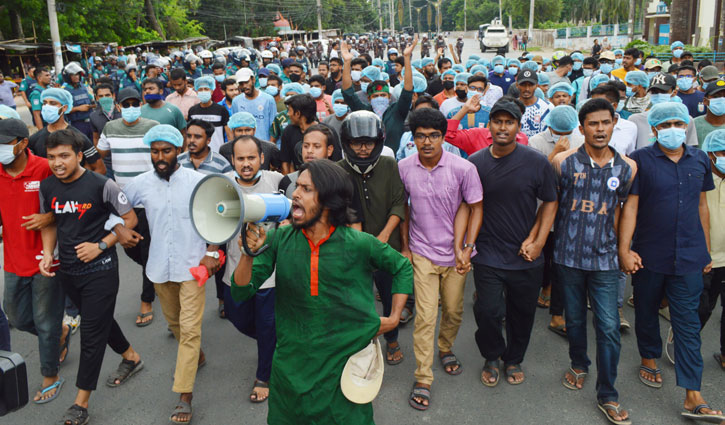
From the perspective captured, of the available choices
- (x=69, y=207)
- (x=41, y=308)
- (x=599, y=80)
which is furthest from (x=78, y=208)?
(x=599, y=80)

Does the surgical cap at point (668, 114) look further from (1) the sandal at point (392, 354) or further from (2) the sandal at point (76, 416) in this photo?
(2) the sandal at point (76, 416)

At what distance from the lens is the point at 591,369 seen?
4461mm

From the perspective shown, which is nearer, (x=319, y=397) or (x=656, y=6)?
(x=319, y=397)

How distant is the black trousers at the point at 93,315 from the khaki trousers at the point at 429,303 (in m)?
2.23

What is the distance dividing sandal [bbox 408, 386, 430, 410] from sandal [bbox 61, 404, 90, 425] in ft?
7.54

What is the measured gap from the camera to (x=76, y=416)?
3.88 meters

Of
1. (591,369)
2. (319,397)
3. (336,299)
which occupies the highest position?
(336,299)

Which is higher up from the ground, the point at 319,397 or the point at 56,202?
the point at 56,202

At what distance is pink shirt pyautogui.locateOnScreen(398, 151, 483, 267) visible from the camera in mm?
4043

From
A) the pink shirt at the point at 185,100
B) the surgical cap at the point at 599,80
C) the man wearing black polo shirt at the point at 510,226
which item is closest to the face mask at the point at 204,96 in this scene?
the pink shirt at the point at 185,100

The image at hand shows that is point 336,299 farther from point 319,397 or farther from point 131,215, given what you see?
point 131,215

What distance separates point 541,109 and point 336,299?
4627mm

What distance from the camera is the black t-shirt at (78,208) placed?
394 centimetres

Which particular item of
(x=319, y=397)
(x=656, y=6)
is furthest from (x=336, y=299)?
(x=656, y=6)
